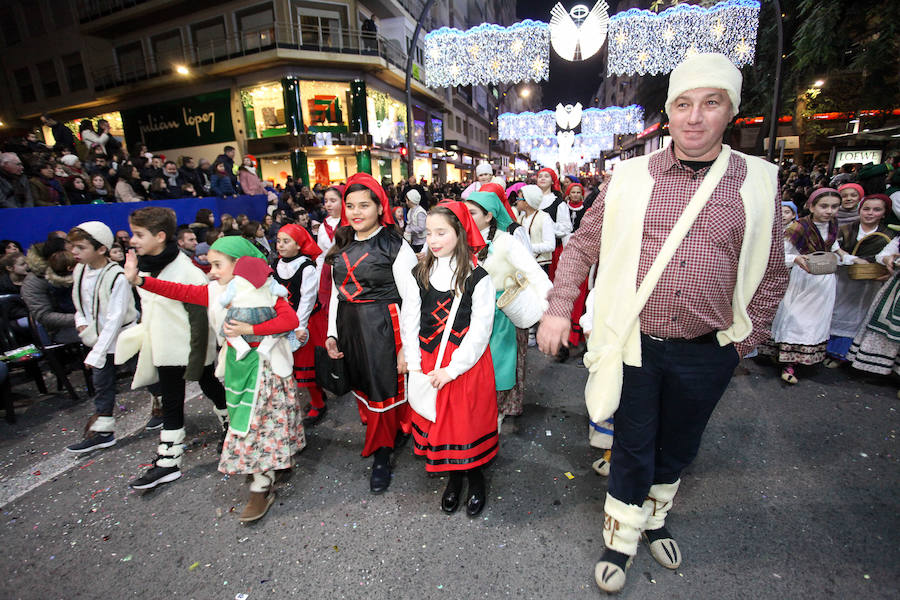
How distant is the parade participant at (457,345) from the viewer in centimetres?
261

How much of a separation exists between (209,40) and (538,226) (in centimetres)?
2396

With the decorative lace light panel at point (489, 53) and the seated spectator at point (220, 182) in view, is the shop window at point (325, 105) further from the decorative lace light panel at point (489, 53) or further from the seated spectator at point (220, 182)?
the decorative lace light panel at point (489, 53)

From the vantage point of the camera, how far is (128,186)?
30.7 ft

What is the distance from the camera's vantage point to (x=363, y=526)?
2.70 m

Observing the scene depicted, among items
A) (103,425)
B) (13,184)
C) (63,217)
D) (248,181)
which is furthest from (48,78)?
(103,425)

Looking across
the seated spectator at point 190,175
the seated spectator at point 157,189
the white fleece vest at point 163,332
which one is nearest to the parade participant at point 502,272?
the white fleece vest at point 163,332

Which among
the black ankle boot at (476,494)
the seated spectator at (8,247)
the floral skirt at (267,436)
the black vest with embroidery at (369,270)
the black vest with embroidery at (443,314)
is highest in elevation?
the seated spectator at (8,247)

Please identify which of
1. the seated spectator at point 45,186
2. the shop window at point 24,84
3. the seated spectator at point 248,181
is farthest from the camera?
the shop window at point 24,84

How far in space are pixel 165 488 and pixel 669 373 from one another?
3.54 metres

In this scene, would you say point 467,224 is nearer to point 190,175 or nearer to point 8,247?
point 8,247

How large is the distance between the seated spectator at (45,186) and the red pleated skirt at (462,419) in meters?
9.28

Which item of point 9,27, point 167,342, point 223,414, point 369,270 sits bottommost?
point 223,414

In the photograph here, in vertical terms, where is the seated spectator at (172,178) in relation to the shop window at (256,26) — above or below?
below

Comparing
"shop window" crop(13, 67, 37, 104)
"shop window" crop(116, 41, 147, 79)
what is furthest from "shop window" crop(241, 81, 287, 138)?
"shop window" crop(13, 67, 37, 104)
